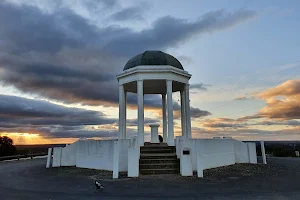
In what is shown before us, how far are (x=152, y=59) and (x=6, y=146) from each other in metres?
31.0

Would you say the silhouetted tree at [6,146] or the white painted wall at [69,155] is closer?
the white painted wall at [69,155]

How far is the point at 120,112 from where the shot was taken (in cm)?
1870

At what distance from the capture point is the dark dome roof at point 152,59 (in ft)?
57.9

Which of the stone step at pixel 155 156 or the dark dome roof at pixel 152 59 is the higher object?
the dark dome roof at pixel 152 59

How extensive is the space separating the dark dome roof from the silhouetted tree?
27.7 m

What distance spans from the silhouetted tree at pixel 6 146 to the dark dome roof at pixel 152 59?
27680 millimetres

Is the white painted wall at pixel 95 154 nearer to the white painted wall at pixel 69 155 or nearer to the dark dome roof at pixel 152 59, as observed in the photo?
the white painted wall at pixel 69 155

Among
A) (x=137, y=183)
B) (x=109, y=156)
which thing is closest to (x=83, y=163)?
(x=109, y=156)

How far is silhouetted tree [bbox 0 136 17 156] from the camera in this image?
34119mm

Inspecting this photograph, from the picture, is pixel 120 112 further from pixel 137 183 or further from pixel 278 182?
pixel 278 182

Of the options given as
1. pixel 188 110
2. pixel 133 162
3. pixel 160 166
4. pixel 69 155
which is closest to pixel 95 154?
pixel 69 155

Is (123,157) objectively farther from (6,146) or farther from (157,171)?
(6,146)

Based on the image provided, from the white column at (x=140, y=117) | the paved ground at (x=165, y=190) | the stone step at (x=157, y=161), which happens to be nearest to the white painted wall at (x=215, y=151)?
the stone step at (x=157, y=161)

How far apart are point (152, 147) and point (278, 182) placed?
803 centimetres
